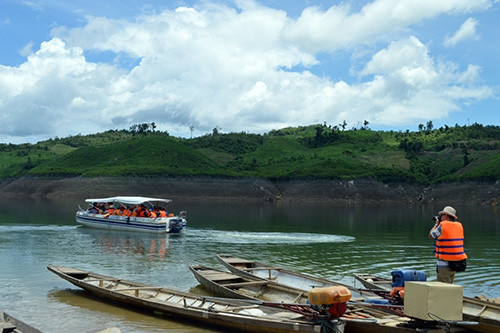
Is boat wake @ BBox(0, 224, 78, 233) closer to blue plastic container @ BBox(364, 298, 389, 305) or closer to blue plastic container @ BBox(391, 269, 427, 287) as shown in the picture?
blue plastic container @ BBox(364, 298, 389, 305)

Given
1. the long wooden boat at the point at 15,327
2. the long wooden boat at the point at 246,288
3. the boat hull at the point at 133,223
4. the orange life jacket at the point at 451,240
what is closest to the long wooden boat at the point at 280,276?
the long wooden boat at the point at 246,288

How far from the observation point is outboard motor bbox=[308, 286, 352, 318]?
12.1 metres

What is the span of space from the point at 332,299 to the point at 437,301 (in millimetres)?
2214

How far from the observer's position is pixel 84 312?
17109 millimetres

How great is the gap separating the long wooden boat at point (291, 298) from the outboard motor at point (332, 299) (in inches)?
16.8

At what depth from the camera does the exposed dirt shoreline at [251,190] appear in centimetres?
10325

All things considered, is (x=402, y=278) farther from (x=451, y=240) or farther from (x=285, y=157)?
(x=285, y=157)

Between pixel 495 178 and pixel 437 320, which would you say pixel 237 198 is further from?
pixel 437 320

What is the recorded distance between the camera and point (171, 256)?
97.8 feet

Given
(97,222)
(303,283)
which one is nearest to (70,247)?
(97,222)

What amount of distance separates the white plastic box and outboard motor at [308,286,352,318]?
1.53m

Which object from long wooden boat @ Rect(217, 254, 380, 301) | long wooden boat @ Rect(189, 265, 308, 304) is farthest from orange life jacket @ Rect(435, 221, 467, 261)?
long wooden boat @ Rect(189, 265, 308, 304)

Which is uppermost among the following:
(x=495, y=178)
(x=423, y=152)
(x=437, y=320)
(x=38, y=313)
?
(x=423, y=152)

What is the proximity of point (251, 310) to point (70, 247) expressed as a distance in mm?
21405
